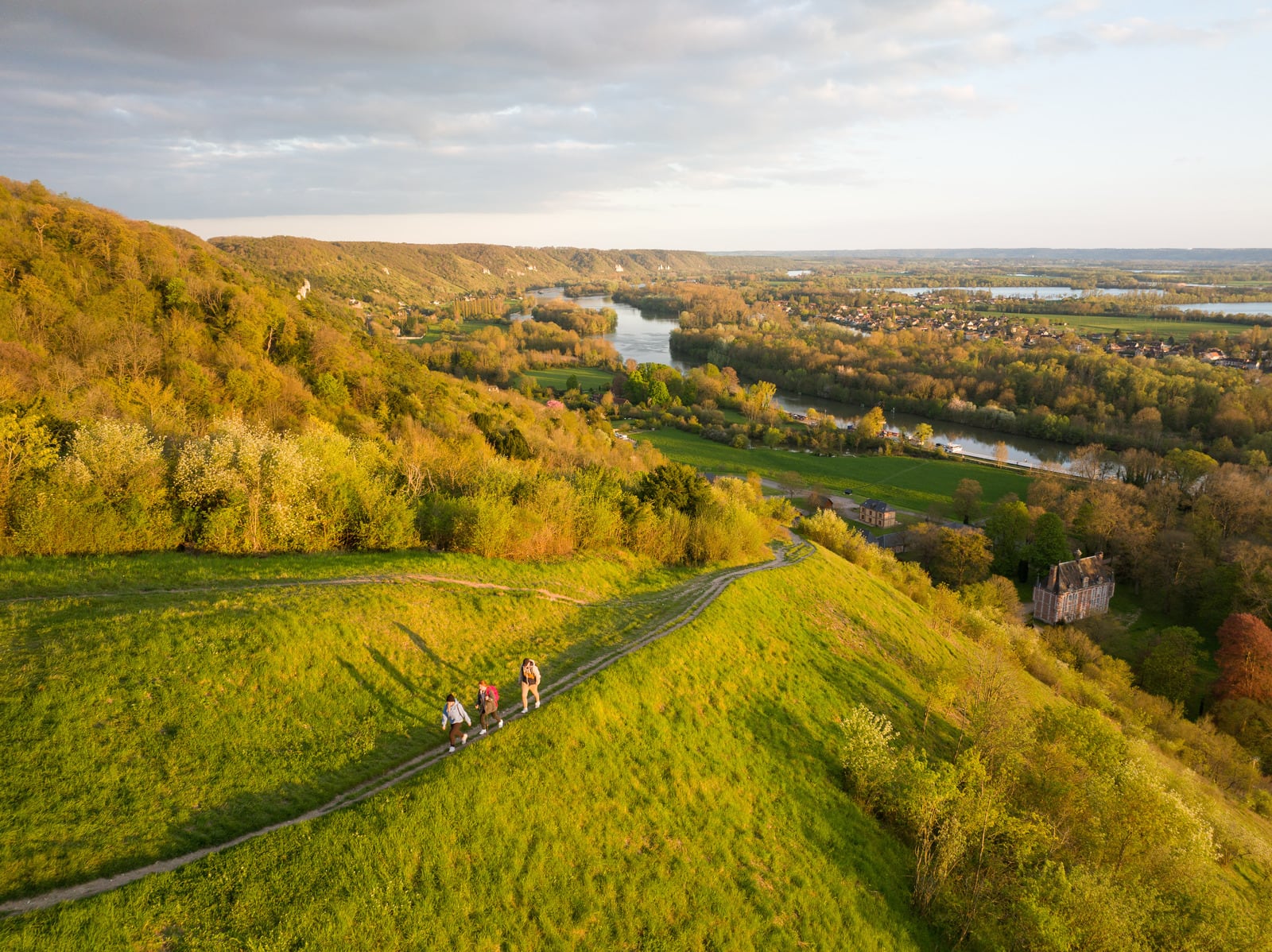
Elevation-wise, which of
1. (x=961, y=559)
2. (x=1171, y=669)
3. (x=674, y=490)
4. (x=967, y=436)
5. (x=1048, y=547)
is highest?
(x=674, y=490)

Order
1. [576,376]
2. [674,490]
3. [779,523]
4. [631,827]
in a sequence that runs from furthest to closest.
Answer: [576,376], [779,523], [674,490], [631,827]

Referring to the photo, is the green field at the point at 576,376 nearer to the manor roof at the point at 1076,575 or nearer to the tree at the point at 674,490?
the tree at the point at 674,490

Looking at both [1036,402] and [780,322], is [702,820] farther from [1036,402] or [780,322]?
[780,322]

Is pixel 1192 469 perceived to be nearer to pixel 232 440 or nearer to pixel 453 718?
pixel 453 718

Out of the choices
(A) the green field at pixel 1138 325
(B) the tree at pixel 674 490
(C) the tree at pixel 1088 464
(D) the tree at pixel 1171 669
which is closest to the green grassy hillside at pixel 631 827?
(B) the tree at pixel 674 490

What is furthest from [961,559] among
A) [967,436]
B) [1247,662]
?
[967,436]

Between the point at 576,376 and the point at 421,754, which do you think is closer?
the point at 421,754
